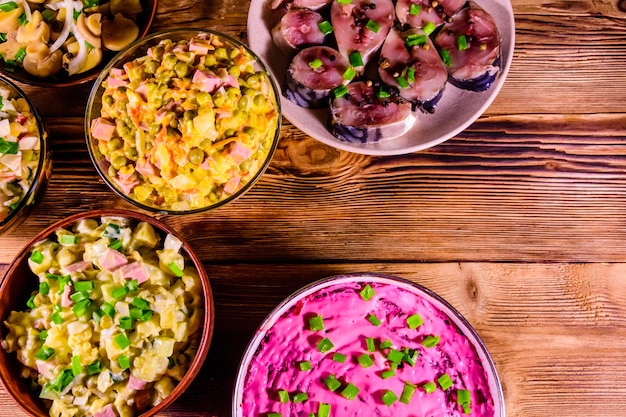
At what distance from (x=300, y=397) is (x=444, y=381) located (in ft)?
1.49

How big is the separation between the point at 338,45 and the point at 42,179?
3.71 feet

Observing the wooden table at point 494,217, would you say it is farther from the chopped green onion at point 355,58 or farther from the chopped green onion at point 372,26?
the chopped green onion at point 372,26

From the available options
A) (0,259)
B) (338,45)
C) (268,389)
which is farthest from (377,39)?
(0,259)

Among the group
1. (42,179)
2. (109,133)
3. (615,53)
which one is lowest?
(42,179)

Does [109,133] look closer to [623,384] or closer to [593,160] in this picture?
[593,160]

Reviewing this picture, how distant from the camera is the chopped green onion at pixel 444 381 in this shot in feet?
6.49

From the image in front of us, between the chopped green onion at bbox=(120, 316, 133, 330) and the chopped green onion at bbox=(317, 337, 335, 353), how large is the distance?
579 millimetres

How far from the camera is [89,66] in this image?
2213 millimetres

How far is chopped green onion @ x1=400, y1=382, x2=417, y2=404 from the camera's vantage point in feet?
6.38

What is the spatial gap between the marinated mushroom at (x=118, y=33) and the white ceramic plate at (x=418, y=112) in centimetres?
41

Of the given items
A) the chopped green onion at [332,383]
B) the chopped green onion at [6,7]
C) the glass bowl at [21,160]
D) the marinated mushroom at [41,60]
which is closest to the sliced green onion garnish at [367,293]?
the chopped green onion at [332,383]

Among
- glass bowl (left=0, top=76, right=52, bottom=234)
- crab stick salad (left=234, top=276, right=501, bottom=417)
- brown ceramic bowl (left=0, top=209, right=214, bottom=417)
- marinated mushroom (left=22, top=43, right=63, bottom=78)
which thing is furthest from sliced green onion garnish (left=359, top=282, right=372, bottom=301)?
marinated mushroom (left=22, top=43, right=63, bottom=78)

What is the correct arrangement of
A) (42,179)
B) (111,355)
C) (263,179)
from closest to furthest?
(111,355), (42,179), (263,179)

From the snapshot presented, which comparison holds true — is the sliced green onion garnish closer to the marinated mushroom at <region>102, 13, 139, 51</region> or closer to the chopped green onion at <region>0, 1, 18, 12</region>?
the marinated mushroom at <region>102, 13, 139, 51</region>
